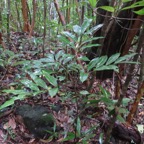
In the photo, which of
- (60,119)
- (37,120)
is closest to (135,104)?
(60,119)

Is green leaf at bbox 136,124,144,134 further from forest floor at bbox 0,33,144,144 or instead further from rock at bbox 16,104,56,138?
rock at bbox 16,104,56,138

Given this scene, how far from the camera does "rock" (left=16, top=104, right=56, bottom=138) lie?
1766 millimetres

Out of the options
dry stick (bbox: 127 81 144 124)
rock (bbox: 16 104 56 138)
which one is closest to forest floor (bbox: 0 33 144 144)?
rock (bbox: 16 104 56 138)

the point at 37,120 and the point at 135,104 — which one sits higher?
the point at 135,104

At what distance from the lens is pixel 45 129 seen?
1.77 m

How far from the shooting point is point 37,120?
5.92ft

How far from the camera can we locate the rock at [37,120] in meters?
1.77

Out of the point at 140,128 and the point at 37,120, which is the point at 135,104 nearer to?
the point at 140,128

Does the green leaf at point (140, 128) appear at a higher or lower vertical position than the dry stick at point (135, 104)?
lower

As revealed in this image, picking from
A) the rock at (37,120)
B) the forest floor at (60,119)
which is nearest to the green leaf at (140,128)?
the forest floor at (60,119)

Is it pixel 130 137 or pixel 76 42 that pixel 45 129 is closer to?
pixel 130 137

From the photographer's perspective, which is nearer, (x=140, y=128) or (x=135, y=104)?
(x=135, y=104)

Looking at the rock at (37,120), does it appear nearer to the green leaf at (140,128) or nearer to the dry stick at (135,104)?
the dry stick at (135,104)

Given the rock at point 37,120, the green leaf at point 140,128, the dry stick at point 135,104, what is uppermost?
the dry stick at point 135,104
